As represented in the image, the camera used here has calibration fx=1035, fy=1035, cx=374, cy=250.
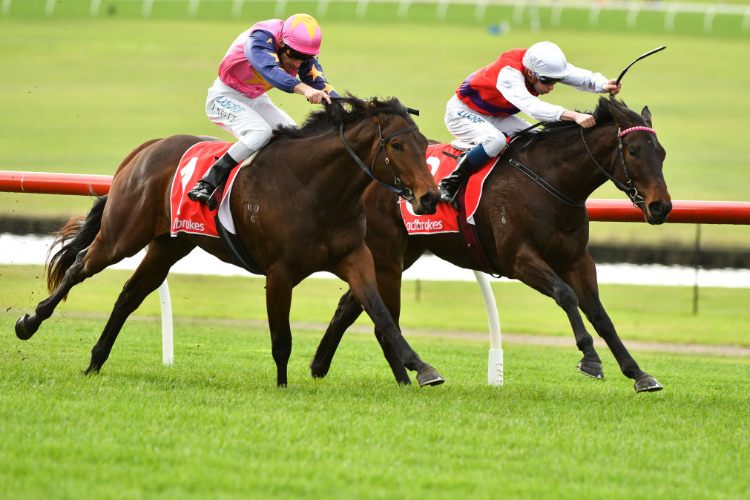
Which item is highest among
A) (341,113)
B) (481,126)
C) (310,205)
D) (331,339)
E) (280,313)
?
(341,113)

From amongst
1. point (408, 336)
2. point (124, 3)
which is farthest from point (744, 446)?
point (124, 3)

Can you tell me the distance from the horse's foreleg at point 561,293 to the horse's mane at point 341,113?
1143mm

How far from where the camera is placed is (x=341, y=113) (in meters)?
5.57

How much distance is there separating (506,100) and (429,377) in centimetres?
228

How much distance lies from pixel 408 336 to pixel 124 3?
159ft

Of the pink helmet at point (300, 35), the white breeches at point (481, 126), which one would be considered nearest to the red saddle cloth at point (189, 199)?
the pink helmet at point (300, 35)

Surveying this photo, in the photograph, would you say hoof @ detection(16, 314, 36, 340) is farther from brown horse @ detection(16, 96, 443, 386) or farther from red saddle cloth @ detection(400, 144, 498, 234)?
A: red saddle cloth @ detection(400, 144, 498, 234)

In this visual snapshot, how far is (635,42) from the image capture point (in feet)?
155

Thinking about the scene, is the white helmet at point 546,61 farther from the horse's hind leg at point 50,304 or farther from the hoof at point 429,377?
the horse's hind leg at point 50,304

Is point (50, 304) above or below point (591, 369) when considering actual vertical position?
below

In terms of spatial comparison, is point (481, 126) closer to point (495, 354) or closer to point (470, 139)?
point (470, 139)

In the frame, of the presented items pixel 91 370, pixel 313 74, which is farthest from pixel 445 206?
pixel 91 370

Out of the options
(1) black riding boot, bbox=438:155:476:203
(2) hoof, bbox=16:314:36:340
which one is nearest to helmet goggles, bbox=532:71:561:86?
(1) black riding boot, bbox=438:155:476:203

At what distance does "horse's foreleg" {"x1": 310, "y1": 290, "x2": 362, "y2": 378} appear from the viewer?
6324 mm
